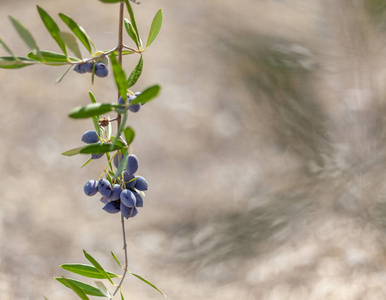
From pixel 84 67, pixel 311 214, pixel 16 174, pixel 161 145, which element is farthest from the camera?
pixel 161 145

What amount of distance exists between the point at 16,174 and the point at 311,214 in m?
0.66

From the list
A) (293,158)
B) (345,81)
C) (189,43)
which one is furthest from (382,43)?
(189,43)

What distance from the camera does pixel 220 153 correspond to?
4.30ft

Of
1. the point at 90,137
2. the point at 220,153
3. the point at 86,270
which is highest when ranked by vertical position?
the point at 90,137

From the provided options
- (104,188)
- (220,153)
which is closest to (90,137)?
(104,188)

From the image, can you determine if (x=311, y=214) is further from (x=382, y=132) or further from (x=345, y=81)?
(x=345, y=81)

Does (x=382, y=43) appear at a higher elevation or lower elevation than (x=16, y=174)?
higher

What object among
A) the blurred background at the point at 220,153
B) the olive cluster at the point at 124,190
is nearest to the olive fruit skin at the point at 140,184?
the olive cluster at the point at 124,190

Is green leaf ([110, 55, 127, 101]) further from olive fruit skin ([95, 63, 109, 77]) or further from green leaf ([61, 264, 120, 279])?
green leaf ([61, 264, 120, 279])

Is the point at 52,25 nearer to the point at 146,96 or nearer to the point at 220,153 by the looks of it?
the point at 146,96

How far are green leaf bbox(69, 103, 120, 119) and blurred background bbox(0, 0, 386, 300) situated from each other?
0.81 m

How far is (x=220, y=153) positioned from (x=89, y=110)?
112 cm

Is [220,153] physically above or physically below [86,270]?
below

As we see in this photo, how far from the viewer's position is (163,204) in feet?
4.15
